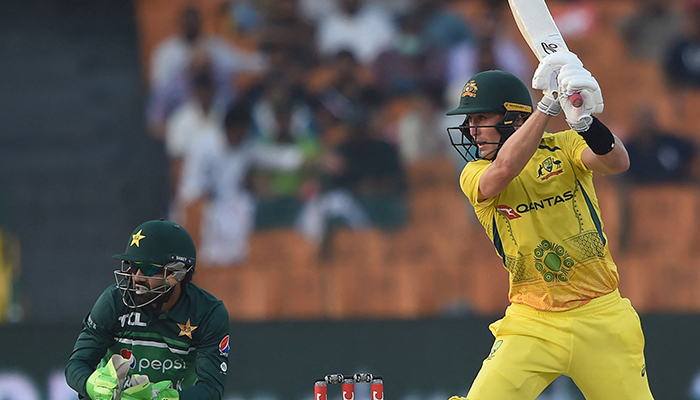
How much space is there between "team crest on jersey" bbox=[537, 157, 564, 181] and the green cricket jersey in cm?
155

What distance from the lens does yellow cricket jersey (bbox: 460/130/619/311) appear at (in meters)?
3.97

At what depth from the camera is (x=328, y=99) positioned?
27.5 ft

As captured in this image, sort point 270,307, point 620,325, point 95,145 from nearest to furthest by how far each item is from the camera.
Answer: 1. point 620,325
2. point 270,307
3. point 95,145

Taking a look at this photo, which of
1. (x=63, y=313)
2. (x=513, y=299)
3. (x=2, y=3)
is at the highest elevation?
(x=2, y=3)

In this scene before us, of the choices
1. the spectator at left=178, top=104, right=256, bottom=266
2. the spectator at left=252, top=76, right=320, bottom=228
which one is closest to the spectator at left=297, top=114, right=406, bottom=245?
the spectator at left=252, top=76, right=320, bottom=228

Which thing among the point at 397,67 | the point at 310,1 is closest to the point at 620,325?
the point at 397,67

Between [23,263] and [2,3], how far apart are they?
101 inches

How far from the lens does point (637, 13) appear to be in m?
8.52

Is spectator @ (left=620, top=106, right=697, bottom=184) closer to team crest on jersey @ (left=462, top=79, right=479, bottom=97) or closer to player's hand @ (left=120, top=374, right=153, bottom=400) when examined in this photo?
team crest on jersey @ (left=462, top=79, right=479, bottom=97)

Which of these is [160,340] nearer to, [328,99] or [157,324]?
[157,324]

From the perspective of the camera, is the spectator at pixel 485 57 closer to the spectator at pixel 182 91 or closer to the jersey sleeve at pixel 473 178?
the spectator at pixel 182 91

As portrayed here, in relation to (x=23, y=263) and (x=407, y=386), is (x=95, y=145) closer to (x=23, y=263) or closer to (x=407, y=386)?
(x=23, y=263)

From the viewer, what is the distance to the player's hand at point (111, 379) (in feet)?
11.9

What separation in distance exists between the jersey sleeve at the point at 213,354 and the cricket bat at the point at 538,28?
5.91ft
